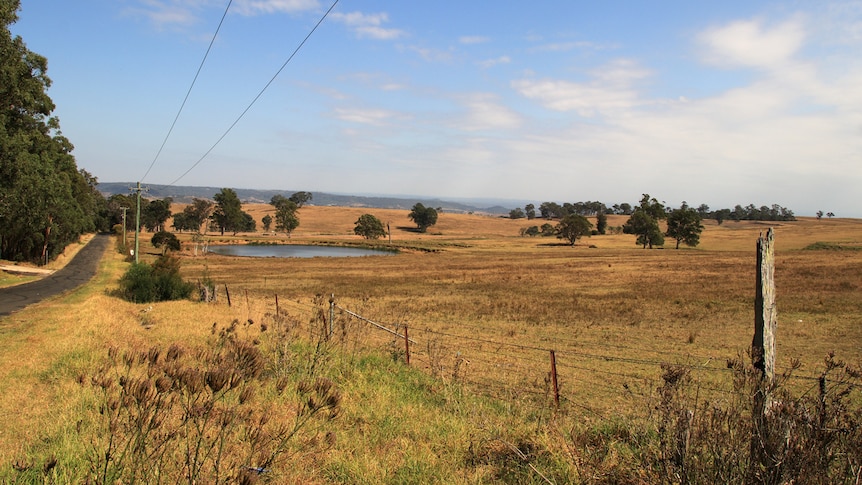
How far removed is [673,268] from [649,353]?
37726 millimetres

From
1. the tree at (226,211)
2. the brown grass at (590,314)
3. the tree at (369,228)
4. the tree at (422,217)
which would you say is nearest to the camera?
the brown grass at (590,314)

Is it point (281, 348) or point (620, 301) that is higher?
point (281, 348)

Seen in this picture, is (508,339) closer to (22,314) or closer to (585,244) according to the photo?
(22,314)

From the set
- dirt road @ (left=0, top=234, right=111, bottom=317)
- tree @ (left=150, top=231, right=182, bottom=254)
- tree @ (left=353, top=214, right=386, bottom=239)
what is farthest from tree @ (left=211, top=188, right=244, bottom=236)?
dirt road @ (left=0, top=234, right=111, bottom=317)

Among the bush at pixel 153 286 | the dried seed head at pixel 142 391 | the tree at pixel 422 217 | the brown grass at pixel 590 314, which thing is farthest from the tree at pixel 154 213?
the dried seed head at pixel 142 391

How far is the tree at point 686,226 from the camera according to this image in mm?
99125

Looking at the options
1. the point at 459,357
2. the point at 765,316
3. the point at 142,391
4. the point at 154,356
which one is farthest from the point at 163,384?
the point at 459,357

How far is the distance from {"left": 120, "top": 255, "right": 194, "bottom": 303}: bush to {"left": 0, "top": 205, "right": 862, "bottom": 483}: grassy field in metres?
1.79

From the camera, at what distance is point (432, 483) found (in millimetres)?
5051

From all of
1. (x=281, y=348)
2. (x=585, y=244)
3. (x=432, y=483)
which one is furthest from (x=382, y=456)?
(x=585, y=244)

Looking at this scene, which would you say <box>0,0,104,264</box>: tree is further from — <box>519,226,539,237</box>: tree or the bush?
<box>519,226,539,237</box>: tree

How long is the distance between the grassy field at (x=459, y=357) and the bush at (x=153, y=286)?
1.79 meters

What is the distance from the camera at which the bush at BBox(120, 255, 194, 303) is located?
77.0 ft

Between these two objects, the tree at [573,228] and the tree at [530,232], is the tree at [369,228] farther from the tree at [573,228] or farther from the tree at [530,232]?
the tree at [573,228]
